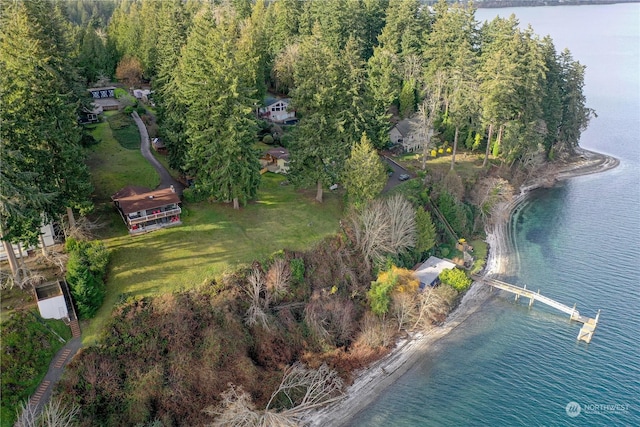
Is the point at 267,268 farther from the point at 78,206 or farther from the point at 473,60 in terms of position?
the point at 473,60

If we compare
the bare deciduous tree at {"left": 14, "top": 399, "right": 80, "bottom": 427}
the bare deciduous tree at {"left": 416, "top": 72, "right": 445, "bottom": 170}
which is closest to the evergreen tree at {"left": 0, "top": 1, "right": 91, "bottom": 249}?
the bare deciduous tree at {"left": 14, "top": 399, "right": 80, "bottom": 427}

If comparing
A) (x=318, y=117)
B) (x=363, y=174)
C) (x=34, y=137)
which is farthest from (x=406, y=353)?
(x=34, y=137)

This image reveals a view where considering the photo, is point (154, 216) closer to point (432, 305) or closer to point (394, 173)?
point (432, 305)

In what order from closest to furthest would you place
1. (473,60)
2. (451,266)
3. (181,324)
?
(181,324) → (451,266) → (473,60)

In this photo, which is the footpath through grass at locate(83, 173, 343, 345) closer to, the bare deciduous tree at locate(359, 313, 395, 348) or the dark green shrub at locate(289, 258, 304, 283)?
the dark green shrub at locate(289, 258, 304, 283)

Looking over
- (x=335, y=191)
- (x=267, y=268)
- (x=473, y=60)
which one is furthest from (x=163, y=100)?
(x=473, y=60)

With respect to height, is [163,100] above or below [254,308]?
above

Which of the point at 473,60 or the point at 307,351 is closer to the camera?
the point at 307,351
